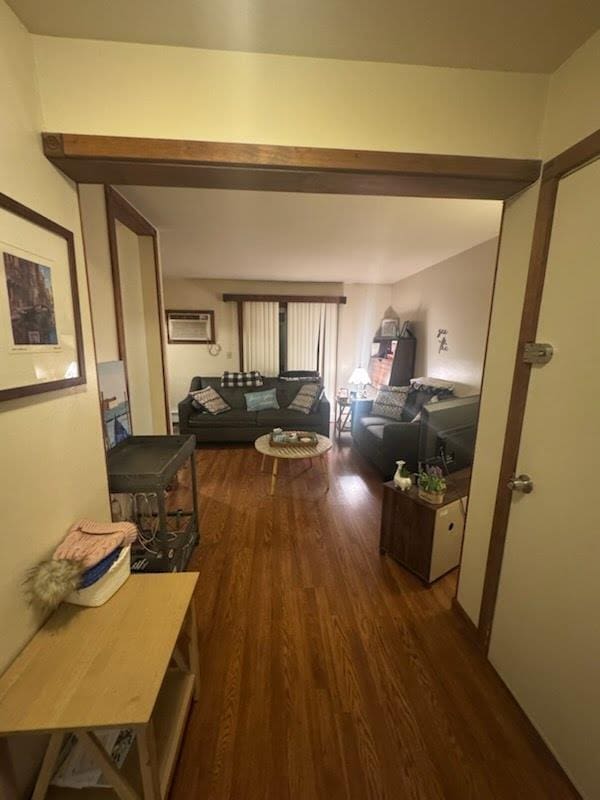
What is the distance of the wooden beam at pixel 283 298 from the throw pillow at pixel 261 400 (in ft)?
5.38

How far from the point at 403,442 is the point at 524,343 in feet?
6.56

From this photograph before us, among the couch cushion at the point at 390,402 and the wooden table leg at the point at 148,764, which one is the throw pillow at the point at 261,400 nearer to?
the couch cushion at the point at 390,402

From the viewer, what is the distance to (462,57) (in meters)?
1.08

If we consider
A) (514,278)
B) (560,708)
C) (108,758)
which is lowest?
(560,708)

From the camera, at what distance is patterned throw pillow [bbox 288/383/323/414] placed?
4.37 m

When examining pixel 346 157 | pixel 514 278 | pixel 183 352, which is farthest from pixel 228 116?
pixel 183 352

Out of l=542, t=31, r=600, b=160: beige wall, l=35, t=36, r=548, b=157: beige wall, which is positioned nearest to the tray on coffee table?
l=35, t=36, r=548, b=157: beige wall

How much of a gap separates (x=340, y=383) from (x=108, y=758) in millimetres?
5197

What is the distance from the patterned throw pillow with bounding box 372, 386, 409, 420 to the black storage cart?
99.9 inches

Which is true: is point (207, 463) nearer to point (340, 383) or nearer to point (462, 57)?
point (340, 383)

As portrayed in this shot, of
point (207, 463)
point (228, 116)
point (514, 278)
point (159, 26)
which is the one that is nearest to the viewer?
point (159, 26)

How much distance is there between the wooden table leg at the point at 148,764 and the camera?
0.77m

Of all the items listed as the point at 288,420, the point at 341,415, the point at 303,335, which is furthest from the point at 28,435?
the point at 303,335

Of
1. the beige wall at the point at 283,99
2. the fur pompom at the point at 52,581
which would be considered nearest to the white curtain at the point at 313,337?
the beige wall at the point at 283,99
